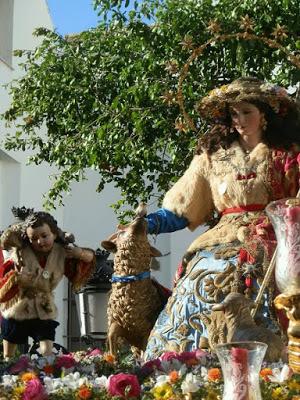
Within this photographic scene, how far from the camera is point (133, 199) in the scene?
12.6 metres

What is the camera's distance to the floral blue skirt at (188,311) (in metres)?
5.48

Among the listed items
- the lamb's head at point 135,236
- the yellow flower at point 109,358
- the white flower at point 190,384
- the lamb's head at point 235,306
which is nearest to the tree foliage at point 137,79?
the lamb's head at point 135,236

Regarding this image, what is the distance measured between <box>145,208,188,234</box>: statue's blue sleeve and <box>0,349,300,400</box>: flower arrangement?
1.13 metres

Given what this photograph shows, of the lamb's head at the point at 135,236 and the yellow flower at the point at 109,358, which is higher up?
the lamb's head at the point at 135,236

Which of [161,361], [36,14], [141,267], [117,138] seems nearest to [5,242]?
[141,267]

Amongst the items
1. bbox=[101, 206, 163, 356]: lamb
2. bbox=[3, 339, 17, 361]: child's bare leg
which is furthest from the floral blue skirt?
bbox=[3, 339, 17, 361]: child's bare leg

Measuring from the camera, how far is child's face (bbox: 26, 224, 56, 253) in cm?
721

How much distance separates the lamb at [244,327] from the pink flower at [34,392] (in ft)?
3.36

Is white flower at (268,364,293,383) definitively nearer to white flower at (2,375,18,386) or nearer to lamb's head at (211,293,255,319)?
lamb's head at (211,293,255,319)

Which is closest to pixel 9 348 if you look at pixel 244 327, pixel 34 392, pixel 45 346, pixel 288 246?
pixel 45 346

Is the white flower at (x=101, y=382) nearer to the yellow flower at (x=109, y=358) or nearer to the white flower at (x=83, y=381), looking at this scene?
the white flower at (x=83, y=381)

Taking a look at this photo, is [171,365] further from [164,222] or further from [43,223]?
[43,223]

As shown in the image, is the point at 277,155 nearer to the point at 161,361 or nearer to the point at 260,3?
the point at 161,361

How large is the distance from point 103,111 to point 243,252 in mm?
7050
